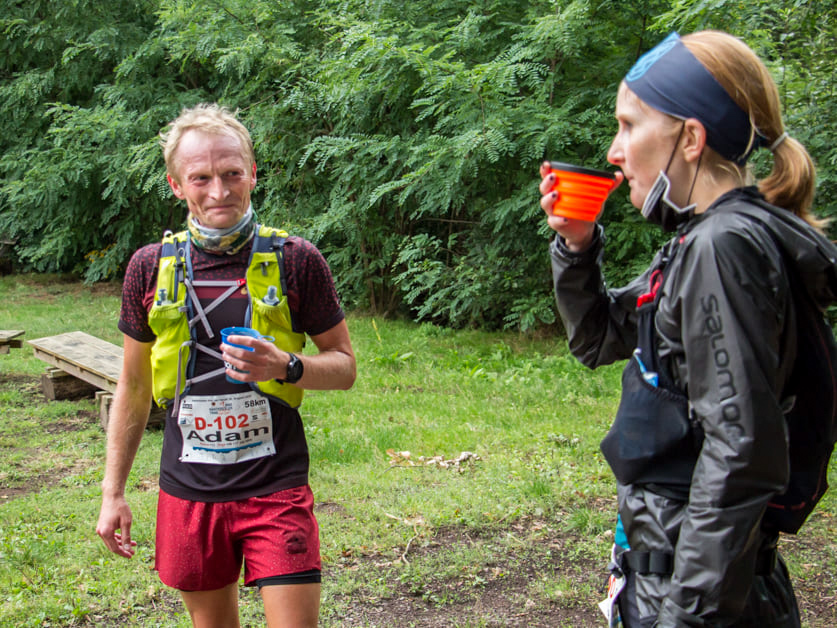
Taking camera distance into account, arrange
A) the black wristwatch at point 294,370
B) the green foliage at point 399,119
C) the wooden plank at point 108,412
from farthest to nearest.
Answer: the green foliage at point 399,119 → the wooden plank at point 108,412 → the black wristwatch at point 294,370

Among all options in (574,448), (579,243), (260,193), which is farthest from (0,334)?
(579,243)

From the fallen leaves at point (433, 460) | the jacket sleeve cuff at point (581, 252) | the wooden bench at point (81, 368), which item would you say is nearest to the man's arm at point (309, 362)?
the jacket sleeve cuff at point (581, 252)

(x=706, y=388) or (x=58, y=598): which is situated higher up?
(x=706, y=388)

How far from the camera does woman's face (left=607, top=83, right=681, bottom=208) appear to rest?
69.4 inches

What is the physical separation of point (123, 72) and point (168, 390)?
1346 centimetres

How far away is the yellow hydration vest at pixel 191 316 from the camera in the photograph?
97.7 inches

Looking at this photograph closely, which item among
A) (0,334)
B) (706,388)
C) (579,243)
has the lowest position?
(0,334)

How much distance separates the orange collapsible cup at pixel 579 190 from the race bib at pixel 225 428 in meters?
1.18

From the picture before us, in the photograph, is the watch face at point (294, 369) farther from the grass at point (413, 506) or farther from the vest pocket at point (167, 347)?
the grass at point (413, 506)

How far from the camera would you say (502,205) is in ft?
29.0

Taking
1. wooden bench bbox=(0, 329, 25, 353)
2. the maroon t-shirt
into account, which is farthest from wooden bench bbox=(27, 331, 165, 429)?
the maroon t-shirt

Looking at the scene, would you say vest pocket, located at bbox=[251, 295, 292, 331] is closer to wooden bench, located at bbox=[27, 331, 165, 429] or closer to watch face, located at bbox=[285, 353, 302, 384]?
watch face, located at bbox=[285, 353, 302, 384]

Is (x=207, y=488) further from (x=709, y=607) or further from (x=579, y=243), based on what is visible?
(x=709, y=607)

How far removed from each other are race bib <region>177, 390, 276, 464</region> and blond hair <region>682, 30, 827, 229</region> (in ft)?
5.22
